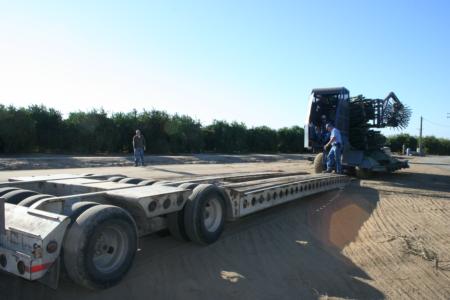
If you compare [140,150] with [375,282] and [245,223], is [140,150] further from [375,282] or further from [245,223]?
[375,282]

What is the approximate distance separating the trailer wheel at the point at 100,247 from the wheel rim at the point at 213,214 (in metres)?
1.40

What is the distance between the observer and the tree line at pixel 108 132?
24719mm

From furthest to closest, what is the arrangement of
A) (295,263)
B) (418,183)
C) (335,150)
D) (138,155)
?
(138,155) < (418,183) < (335,150) < (295,263)

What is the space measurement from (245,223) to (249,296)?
257 cm

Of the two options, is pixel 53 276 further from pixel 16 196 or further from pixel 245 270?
pixel 245 270

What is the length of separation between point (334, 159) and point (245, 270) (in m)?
8.12

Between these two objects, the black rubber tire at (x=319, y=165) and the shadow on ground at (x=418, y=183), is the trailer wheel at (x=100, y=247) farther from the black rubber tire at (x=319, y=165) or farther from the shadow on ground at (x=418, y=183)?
the black rubber tire at (x=319, y=165)

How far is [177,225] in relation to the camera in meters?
4.61

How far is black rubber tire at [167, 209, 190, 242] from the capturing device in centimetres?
457

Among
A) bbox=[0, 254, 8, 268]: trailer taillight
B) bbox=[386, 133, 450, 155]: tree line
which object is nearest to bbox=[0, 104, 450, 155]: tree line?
bbox=[0, 254, 8, 268]: trailer taillight

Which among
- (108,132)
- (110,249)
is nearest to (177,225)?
(110,249)

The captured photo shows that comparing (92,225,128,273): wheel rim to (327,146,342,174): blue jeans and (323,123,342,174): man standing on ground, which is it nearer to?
(323,123,342,174): man standing on ground

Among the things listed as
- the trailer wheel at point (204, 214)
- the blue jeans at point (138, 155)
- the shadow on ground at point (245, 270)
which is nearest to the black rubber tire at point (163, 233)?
the shadow on ground at point (245, 270)

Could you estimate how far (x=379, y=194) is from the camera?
9.70 m
